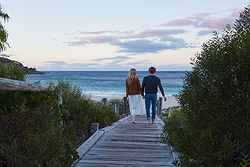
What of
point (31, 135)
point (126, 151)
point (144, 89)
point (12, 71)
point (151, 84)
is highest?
point (12, 71)

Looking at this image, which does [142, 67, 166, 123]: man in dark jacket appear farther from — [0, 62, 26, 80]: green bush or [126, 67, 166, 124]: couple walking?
[0, 62, 26, 80]: green bush

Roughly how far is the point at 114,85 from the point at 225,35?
84.1 metres

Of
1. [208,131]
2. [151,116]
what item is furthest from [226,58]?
[151,116]

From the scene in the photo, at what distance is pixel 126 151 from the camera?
11.0 m

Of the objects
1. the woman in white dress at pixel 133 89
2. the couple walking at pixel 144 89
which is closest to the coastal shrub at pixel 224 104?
the couple walking at pixel 144 89

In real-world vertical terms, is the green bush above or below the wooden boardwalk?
above

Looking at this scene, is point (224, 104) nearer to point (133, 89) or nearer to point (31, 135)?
point (31, 135)

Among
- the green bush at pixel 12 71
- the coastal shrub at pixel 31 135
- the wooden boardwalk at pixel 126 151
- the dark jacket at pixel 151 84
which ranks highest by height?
the green bush at pixel 12 71

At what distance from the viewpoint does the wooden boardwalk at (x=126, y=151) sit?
9528mm

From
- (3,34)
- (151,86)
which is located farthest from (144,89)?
(3,34)

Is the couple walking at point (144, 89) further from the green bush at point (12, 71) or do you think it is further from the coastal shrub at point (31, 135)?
the coastal shrub at point (31, 135)

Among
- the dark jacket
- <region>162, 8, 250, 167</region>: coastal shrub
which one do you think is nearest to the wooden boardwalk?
the dark jacket

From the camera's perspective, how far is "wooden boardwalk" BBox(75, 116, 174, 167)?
9528mm

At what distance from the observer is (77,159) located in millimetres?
9508
